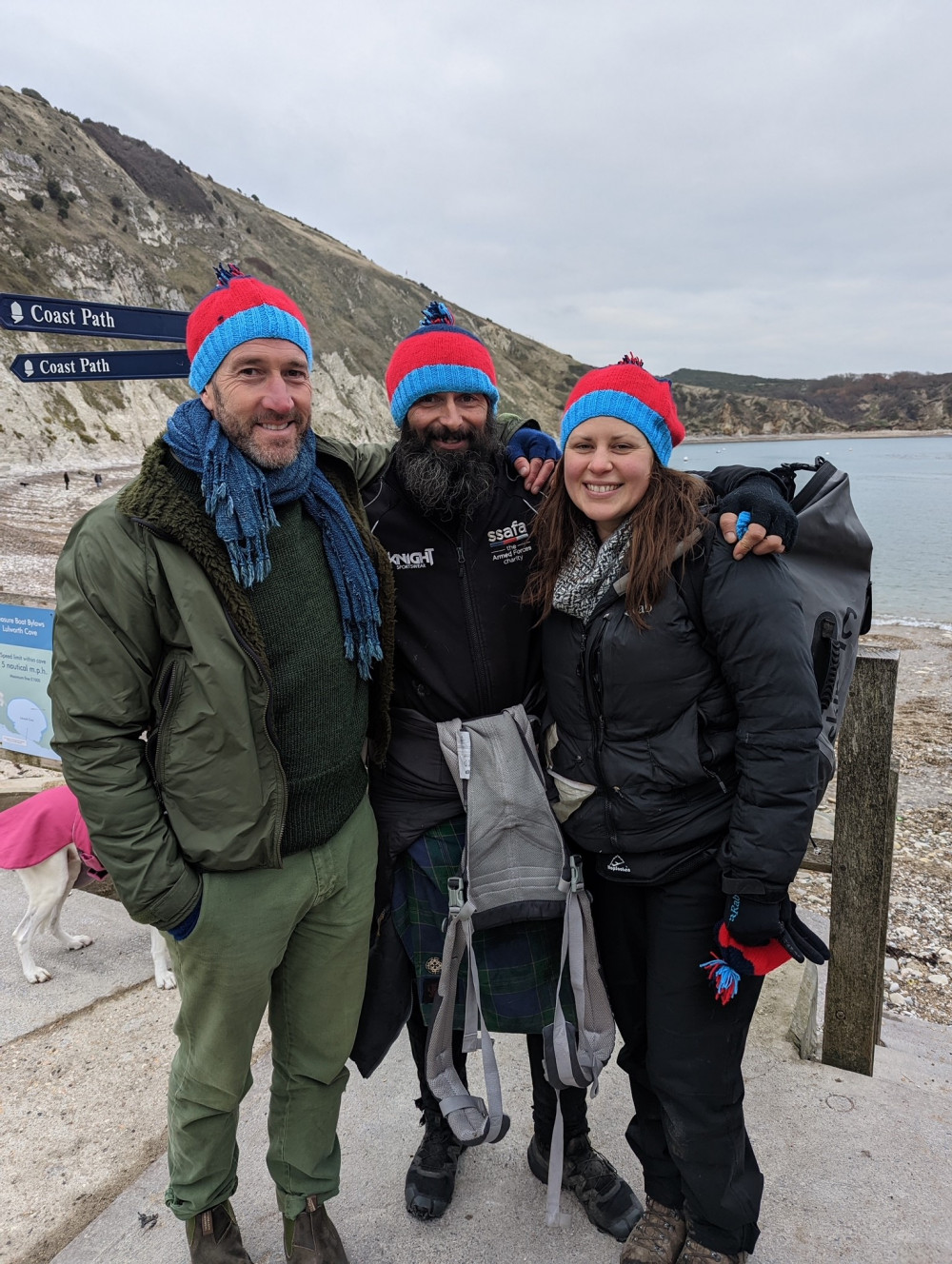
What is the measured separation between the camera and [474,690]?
2227mm

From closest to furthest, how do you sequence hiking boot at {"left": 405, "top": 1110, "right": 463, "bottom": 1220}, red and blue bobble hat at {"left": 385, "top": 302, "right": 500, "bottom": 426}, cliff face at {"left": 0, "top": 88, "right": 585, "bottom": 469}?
hiking boot at {"left": 405, "top": 1110, "right": 463, "bottom": 1220} < red and blue bobble hat at {"left": 385, "top": 302, "right": 500, "bottom": 426} < cliff face at {"left": 0, "top": 88, "right": 585, "bottom": 469}

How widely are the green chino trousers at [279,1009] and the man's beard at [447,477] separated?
3.01 feet

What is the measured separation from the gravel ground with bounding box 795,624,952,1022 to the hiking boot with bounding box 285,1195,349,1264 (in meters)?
3.20

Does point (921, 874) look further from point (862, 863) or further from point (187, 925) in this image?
point (187, 925)

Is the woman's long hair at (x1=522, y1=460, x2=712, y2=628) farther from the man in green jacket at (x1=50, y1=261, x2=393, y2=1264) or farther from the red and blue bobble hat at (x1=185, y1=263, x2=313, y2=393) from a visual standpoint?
the red and blue bobble hat at (x1=185, y1=263, x2=313, y2=393)

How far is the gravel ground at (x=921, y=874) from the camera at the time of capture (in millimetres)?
4449

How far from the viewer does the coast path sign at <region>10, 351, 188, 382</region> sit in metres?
3.78

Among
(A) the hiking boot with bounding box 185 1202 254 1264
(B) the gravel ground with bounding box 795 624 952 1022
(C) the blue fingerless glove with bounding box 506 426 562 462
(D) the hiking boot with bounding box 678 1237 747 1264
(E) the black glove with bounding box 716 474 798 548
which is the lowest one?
(B) the gravel ground with bounding box 795 624 952 1022

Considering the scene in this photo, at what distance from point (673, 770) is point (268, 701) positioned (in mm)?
1012

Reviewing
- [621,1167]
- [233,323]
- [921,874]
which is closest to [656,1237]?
[621,1167]

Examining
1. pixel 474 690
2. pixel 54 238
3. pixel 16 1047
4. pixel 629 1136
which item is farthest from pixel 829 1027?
pixel 54 238

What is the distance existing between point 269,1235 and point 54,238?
167ft

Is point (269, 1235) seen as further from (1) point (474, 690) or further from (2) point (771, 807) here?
(2) point (771, 807)

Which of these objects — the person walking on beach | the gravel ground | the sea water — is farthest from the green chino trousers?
the gravel ground
